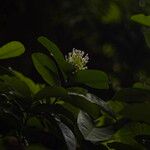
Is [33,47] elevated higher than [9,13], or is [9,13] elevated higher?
[9,13]

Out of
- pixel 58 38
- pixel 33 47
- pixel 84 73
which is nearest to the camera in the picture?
pixel 84 73

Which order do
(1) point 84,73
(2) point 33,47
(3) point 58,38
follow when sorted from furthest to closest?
1. (3) point 58,38
2. (2) point 33,47
3. (1) point 84,73

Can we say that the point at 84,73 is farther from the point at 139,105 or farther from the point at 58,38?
the point at 58,38

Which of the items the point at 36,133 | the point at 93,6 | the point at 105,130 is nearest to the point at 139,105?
the point at 105,130

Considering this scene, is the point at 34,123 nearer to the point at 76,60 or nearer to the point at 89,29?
the point at 76,60

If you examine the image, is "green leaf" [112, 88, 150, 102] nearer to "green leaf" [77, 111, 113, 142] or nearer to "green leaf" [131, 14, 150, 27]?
"green leaf" [77, 111, 113, 142]

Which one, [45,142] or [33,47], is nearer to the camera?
[45,142]

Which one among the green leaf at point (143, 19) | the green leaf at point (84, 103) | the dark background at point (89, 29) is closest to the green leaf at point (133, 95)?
the green leaf at point (84, 103)
